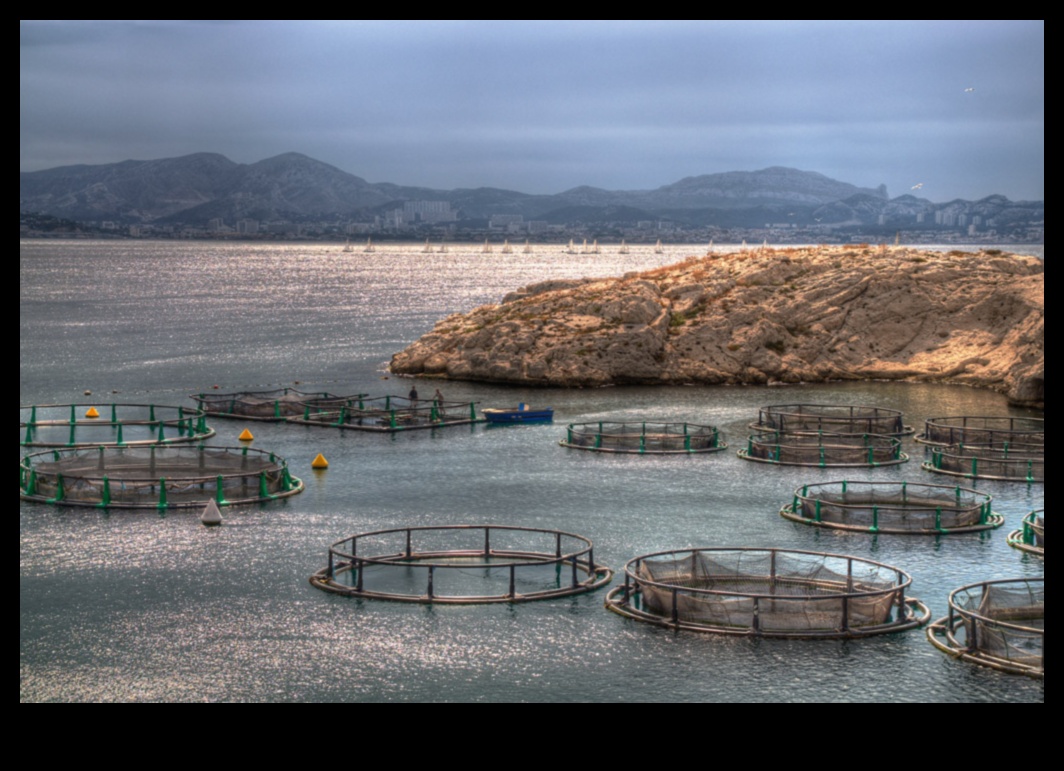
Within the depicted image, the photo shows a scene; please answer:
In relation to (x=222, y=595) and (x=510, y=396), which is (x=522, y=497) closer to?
(x=222, y=595)

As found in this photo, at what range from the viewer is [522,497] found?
53562 mm

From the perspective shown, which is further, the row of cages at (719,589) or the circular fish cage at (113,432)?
the circular fish cage at (113,432)

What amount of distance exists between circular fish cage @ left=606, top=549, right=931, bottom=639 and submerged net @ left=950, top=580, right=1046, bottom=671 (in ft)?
5.21

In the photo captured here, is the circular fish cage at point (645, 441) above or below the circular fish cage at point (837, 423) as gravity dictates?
below

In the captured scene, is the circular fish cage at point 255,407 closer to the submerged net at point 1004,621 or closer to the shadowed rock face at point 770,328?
the shadowed rock face at point 770,328

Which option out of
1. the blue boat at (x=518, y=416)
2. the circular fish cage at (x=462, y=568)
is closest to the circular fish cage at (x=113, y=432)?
the blue boat at (x=518, y=416)

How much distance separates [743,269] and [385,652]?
265 feet

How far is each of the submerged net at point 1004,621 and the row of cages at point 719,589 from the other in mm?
27

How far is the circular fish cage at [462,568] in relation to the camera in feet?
124

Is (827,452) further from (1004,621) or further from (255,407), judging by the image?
(255,407)

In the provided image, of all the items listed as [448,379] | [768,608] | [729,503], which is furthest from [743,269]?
[768,608]

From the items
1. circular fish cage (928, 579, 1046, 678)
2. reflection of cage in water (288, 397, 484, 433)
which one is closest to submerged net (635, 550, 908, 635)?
circular fish cage (928, 579, 1046, 678)

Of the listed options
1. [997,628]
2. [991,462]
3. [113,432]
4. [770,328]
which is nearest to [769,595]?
[997,628]

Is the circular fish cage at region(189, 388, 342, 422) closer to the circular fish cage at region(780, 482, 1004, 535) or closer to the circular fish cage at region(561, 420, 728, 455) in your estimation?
the circular fish cage at region(561, 420, 728, 455)
